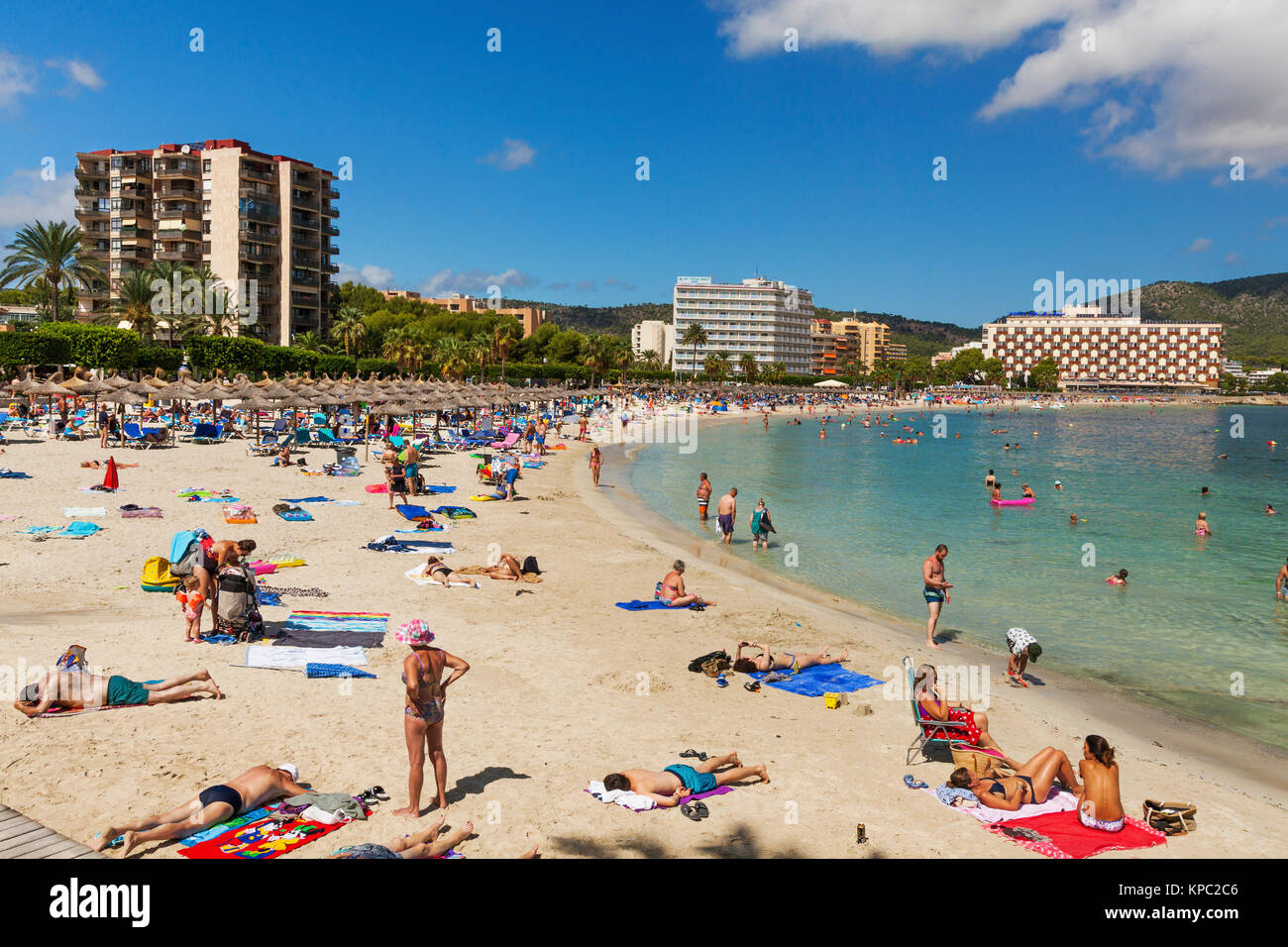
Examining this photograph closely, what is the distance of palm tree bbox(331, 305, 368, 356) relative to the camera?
259 feet

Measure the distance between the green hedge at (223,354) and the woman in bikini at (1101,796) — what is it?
61295 mm

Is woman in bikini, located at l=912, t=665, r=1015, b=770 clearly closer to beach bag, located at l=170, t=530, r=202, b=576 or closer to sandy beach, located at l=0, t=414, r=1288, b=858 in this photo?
sandy beach, located at l=0, t=414, r=1288, b=858

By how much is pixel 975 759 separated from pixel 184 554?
10.6m

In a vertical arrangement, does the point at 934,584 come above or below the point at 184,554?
below

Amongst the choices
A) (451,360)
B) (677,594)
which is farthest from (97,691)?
(451,360)

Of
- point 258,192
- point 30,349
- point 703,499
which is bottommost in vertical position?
point 703,499

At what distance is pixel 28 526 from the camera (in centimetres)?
1573

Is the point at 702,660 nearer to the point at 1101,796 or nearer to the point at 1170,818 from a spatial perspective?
the point at 1101,796

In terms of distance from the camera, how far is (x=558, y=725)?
8219 millimetres

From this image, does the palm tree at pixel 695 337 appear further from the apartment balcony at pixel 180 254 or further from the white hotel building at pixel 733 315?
the apartment balcony at pixel 180 254

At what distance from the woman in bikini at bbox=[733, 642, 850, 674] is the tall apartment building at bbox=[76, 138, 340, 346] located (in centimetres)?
8106
